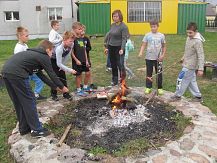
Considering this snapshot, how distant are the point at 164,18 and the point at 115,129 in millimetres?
18841

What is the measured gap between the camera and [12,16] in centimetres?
2250

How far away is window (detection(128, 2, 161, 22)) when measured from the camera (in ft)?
73.7

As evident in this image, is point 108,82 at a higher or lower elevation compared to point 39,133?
higher

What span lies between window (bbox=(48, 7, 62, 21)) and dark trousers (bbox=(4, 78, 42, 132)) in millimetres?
18833

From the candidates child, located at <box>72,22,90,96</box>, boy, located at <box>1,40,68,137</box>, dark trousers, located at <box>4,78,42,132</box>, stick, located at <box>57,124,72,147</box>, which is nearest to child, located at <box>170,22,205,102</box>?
child, located at <box>72,22,90,96</box>

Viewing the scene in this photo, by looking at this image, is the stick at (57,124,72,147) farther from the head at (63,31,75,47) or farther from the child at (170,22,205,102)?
the child at (170,22,205,102)

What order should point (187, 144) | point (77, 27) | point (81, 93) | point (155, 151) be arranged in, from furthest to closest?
point (81, 93) → point (77, 27) → point (187, 144) → point (155, 151)

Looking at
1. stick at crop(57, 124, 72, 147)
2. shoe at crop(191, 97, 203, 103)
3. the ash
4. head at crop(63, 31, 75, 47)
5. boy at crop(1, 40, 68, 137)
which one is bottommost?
stick at crop(57, 124, 72, 147)

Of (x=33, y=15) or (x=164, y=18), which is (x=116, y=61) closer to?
(x=164, y=18)

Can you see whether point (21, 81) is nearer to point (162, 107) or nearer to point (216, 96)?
point (162, 107)

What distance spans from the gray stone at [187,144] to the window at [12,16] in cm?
2040

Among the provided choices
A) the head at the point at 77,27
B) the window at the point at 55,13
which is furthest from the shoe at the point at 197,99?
the window at the point at 55,13

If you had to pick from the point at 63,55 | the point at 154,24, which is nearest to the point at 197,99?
the point at 154,24

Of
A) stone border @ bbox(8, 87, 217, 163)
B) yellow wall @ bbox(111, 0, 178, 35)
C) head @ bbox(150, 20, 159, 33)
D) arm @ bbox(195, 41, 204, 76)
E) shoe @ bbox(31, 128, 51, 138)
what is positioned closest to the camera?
stone border @ bbox(8, 87, 217, 163)
